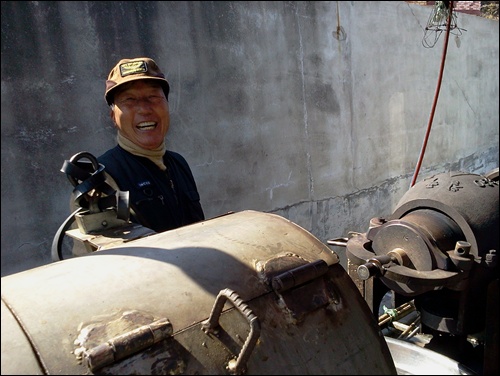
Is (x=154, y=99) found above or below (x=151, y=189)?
above

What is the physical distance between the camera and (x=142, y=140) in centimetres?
198

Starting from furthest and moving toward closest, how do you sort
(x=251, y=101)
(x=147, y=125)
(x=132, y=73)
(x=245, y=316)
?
(x=251, y=101), (x=147, y=125), (x=132, y=73), (x=245, y=316)

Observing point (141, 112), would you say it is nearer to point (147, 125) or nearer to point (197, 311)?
point (147, 125)

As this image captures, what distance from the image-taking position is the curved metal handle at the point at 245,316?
94 cm

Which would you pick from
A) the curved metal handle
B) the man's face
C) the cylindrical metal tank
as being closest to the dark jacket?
the man's face

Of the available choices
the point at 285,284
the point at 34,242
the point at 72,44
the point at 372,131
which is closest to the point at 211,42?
the point at 72,44

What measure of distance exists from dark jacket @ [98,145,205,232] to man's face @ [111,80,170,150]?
0.11m

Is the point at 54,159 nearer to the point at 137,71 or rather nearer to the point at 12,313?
the point at 137,71

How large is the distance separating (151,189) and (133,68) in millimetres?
568

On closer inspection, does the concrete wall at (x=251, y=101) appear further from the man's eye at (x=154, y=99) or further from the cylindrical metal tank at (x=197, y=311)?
the cylindrical metal tank at (x=197, y=311)

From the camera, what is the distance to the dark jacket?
1.94m

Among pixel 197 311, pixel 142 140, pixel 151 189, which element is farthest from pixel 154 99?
pixel 197 311

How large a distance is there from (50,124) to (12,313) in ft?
7.61

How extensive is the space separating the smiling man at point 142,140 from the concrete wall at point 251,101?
3.83ft
